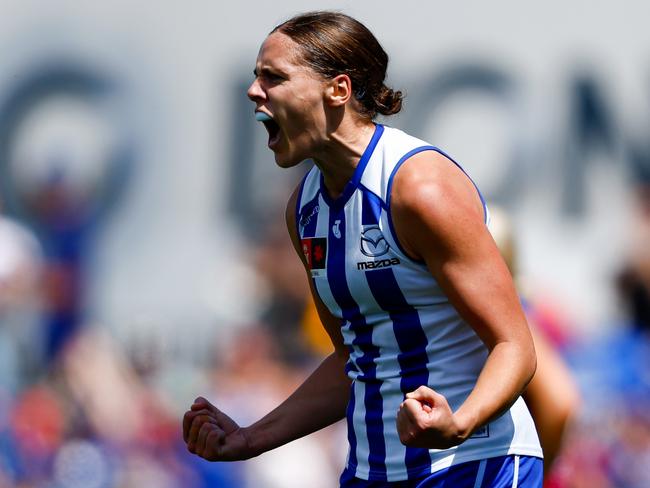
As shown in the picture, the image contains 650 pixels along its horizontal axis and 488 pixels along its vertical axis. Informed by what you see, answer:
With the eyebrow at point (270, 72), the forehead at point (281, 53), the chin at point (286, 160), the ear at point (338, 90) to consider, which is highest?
the forehead at point (281, 53)

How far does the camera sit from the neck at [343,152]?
3209mm

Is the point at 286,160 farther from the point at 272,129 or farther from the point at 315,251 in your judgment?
the point at 315,251

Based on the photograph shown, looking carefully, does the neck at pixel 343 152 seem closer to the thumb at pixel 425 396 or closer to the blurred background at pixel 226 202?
the thumb at pixel 425 396

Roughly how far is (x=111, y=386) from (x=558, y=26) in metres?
4.10

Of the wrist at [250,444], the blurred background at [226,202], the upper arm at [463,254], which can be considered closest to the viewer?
the upper arm at [463,254]

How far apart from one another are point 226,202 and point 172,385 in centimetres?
142

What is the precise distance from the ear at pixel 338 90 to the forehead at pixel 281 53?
0.08m

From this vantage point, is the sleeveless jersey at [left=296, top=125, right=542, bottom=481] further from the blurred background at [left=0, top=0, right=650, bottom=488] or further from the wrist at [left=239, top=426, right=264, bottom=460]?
the blurred background at [left=0, top=0, right=650, bottom=488]

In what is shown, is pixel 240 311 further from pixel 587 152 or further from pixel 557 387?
pixel 557 387

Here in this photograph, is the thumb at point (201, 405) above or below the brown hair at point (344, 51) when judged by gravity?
below

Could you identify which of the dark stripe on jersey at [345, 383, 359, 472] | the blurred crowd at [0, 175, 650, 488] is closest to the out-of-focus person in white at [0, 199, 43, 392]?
the blurred crowd at [0, 175, 650, 488]

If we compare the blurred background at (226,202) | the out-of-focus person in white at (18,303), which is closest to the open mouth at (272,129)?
the blurred background at (226,202)

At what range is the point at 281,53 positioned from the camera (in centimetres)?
320

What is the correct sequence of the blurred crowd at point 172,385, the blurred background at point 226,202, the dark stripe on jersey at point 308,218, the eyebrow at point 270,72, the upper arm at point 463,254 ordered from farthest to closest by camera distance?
the blurred background at point 226,202, the blurred crowd at point 172,385, the dark stripe on jersey at point 308,218, the eyebrow at point 270,72, the upper arm at point 463,254
